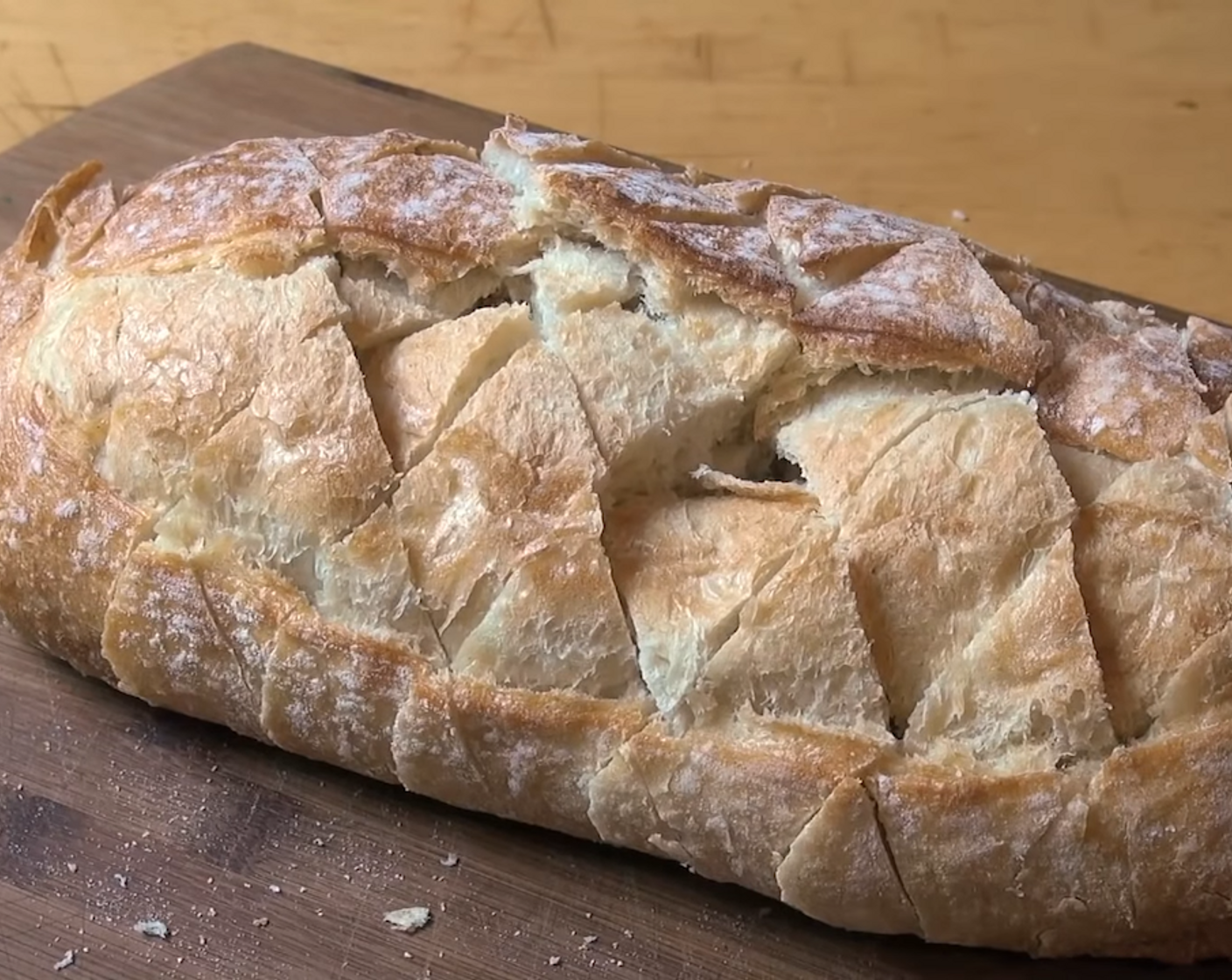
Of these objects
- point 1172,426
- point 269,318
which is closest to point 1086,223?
Result: point 1172,426

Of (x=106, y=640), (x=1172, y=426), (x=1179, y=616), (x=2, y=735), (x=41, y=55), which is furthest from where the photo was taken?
(x=41, y=55)

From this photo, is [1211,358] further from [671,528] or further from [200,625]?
[200,625]

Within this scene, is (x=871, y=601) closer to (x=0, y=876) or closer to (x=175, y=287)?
(x=175, y=287)

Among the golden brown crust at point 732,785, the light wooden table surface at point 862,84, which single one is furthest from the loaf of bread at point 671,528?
the light wooden table surface at point 862,84

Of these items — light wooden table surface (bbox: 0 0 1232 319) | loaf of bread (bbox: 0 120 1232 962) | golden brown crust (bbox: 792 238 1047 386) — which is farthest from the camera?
light wooden table surface (bbox: 0 0 1232 319)

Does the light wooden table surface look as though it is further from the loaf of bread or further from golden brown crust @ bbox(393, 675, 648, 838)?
golden brown crust @ bbox(393, 675, 648, 838)

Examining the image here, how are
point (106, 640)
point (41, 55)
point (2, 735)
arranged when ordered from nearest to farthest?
1. point (106, 640)
2. point (2, 735)
3. point (41, 55)

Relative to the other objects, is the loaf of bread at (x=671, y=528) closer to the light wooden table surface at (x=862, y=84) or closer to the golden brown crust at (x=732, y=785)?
the golden brown crust at (x=732, y=785)

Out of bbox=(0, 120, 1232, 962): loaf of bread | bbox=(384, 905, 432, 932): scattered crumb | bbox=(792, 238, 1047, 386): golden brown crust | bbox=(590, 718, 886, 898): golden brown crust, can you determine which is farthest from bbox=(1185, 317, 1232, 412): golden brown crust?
bbox=(384, 905, 432, 932): scattered crumb
